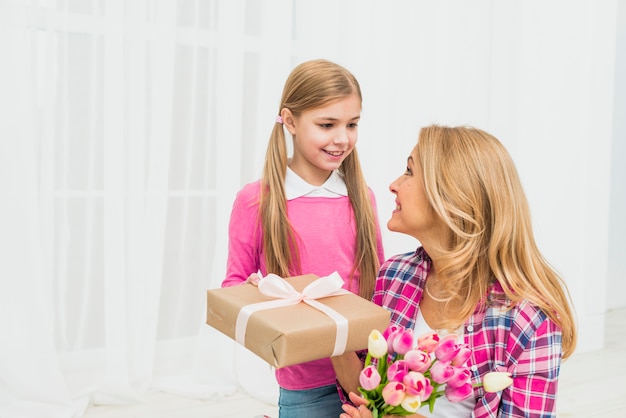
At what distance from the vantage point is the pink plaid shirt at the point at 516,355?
1.20m

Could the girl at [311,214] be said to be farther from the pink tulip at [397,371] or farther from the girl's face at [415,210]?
the pink tulip at [397,371]

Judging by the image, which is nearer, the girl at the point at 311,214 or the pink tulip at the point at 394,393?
the pink tulip at the point at 394,393

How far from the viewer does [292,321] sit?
1.06 meters

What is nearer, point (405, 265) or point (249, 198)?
point (405, 265)

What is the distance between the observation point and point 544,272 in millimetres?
1321

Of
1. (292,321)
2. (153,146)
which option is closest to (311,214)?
(292,321)

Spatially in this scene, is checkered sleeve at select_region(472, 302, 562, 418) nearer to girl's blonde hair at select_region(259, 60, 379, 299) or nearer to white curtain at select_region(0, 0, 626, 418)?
girl's blonde hair at select_region(259, 60, 379, 299)

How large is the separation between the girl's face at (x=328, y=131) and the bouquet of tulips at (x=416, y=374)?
2.04ft

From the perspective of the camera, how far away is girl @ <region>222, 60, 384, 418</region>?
59.4 inches

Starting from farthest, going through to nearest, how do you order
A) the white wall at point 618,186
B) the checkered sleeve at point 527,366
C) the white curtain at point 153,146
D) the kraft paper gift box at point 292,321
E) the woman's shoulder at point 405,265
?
the white wall at point 618,186
the white curtain at point 153,146
the woman's shoulder at point 405,265
the checkered sleeve at point 527,366
the kraft paper gift box at point 292,321

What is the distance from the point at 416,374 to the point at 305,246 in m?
0.68

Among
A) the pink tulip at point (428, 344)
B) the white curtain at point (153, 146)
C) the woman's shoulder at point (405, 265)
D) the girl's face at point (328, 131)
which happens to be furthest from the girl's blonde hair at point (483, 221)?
the white curtain at point (153, 146)

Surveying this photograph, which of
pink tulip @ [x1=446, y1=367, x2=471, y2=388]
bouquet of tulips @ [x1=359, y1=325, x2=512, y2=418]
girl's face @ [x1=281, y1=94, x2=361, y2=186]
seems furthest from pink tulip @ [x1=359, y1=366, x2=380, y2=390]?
girl's face @ [x1=281, y1=94, x2=361, y2=186]

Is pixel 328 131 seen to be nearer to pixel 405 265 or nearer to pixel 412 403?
pixel 405 265
